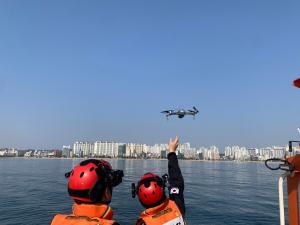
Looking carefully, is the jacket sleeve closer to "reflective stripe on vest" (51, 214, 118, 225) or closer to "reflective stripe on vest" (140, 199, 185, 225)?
"reflective stripe on vest" (140, 199, 185, 225)

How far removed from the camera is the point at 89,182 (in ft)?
10.6

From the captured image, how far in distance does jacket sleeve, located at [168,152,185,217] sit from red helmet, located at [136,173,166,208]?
652mm

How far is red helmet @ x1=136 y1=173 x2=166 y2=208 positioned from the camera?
4479 millimetres

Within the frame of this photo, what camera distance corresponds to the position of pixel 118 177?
11.7ft

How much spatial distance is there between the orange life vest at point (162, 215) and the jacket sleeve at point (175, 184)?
1.62 feet

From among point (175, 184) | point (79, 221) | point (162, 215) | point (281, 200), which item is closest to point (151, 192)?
point (162, 215)

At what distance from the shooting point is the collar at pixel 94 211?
317 centimetres

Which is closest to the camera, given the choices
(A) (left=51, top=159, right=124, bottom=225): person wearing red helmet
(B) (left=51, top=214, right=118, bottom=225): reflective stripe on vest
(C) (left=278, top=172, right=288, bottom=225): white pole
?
(B) (left=51, top=214, right=118, bottom=225): reflective stripe on vest

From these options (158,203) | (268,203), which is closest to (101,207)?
(158,203)

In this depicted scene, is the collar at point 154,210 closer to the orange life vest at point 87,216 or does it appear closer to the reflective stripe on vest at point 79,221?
the orange life vest at point 87,216

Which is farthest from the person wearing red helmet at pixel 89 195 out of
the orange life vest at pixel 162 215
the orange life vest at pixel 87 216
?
the orange life vest at pixel 162 215

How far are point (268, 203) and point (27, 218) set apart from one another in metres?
23.8

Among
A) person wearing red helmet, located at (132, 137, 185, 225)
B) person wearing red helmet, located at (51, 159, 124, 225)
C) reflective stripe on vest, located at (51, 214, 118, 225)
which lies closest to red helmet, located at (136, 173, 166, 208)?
person wearing red helmet, located at (132, 137, 185, 225)

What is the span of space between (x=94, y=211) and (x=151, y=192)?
56.5 inches
